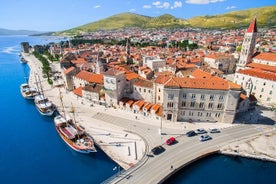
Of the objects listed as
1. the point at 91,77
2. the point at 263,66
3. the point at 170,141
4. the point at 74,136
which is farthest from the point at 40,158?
the point at 263,66

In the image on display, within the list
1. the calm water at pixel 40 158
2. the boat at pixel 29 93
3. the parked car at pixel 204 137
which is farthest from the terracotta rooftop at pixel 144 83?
the boat at pixel 29 93

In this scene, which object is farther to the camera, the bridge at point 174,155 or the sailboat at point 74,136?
the sailboat at point 74,136

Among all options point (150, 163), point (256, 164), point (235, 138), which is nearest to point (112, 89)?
point (150, 163)

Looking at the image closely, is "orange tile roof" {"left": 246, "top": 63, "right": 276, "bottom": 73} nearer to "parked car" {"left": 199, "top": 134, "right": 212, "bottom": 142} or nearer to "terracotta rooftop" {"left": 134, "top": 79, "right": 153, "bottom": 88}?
"parked car" {"left": 199, "top": 134, "right": 212, "bottom": 142}

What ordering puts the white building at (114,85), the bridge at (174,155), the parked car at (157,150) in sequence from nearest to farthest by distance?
the bridge at (174,155) < the parked car at (157,150) < the white building at (114,85)

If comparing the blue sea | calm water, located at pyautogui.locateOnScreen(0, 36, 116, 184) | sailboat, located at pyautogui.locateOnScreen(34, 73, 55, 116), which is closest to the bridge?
the blue sea

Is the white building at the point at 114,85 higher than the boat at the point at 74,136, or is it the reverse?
the white building at the point at 114,85

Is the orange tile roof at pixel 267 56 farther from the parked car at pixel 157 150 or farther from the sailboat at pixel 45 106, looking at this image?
the sailboat at pixel 45 106
